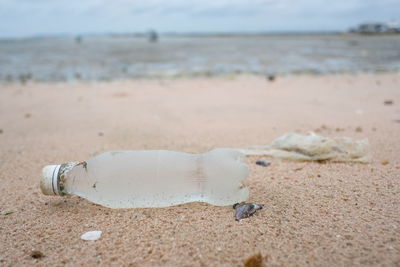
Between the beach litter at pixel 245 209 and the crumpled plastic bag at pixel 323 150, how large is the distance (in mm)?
778

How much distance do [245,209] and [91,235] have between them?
65cm

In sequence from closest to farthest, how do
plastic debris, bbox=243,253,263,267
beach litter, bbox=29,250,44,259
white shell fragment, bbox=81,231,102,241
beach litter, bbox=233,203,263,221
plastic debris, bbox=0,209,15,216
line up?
plastic debris, bbox=243,253,263,267
beach litter, bbox=29,250,44,259
white shell fragment, bbox=81,231,102,241
beach litter, bbox=233,203,263,221
plastic debris, bbox=0,209,15,216

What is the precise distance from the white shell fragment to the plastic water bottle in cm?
23

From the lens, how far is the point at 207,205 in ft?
4.95

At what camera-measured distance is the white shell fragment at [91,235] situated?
1.26 m

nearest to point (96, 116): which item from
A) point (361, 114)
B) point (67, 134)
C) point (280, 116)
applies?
point (67, 134)

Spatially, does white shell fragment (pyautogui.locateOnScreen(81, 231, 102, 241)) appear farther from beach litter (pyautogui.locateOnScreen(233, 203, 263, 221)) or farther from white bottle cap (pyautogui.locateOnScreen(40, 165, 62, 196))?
beach litter (pyautogui.locateOnScreen(233, 203, 263, 221))

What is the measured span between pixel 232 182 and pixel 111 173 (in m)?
0.60

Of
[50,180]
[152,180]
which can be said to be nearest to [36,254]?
[50,180]

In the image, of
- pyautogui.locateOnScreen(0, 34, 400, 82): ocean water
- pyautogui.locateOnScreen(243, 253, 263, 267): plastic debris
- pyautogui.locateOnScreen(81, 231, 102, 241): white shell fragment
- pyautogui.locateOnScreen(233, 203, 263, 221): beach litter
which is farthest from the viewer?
pyautogui.locateOnScreen(0, 34, 400, 82): ocean water

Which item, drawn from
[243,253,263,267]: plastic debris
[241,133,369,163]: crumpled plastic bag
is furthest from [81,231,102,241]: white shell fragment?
[241,133,369,163]: crumpled plastic bag

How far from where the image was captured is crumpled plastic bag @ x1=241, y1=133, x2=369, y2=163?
6.63 feet

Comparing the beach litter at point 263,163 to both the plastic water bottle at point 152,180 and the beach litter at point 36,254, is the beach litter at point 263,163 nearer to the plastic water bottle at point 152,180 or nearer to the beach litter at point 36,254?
the plastic water bottle at point 152,180

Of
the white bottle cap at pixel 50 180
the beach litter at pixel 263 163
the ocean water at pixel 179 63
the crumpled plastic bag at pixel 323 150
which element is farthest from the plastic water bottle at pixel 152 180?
the ocean water at pixel 179 63
